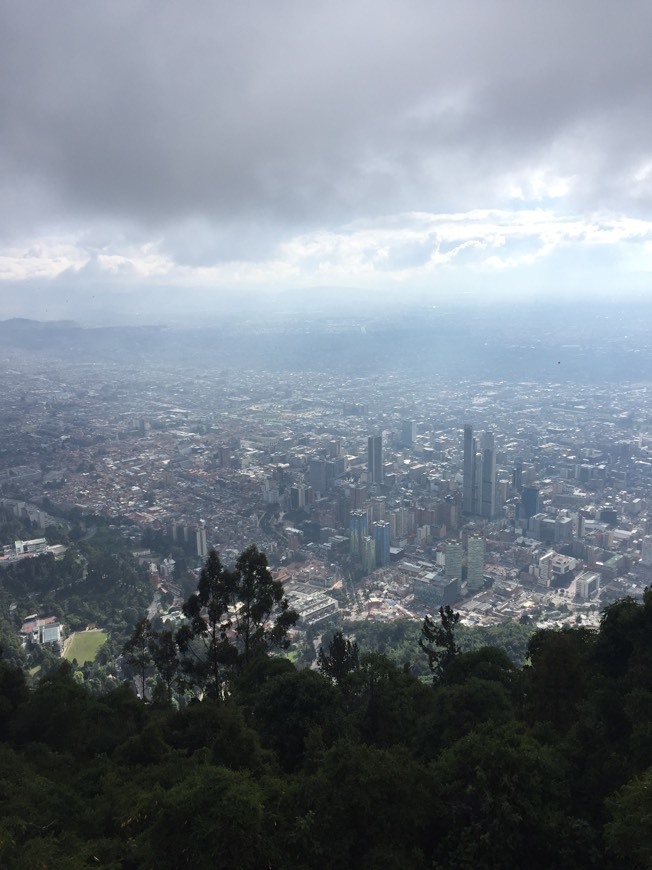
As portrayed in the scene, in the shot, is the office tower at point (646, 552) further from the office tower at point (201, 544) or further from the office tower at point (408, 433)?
the office tower at point (408, 433)

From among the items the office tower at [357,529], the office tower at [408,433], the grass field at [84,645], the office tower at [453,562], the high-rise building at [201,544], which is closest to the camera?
the grass field at [84,645]

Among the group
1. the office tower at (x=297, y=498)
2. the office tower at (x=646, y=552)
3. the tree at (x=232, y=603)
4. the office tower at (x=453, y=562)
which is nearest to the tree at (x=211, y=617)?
the tree at (x=232, y=603)

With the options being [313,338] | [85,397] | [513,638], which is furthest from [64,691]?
[313,338]

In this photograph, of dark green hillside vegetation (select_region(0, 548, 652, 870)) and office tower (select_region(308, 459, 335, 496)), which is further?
office tower (select_region(308, 459, 335, 496))

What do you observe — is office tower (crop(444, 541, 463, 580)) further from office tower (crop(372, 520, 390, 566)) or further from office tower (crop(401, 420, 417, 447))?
office tower (crop(401, 420, 417, 447))

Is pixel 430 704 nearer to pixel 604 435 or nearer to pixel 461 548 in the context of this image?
pixel 461 548

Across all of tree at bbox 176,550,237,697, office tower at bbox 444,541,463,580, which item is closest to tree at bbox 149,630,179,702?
tree at bbox 176,550,237,697

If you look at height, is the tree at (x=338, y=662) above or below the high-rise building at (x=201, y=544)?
above

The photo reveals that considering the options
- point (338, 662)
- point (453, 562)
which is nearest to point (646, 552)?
point (453, 562)
